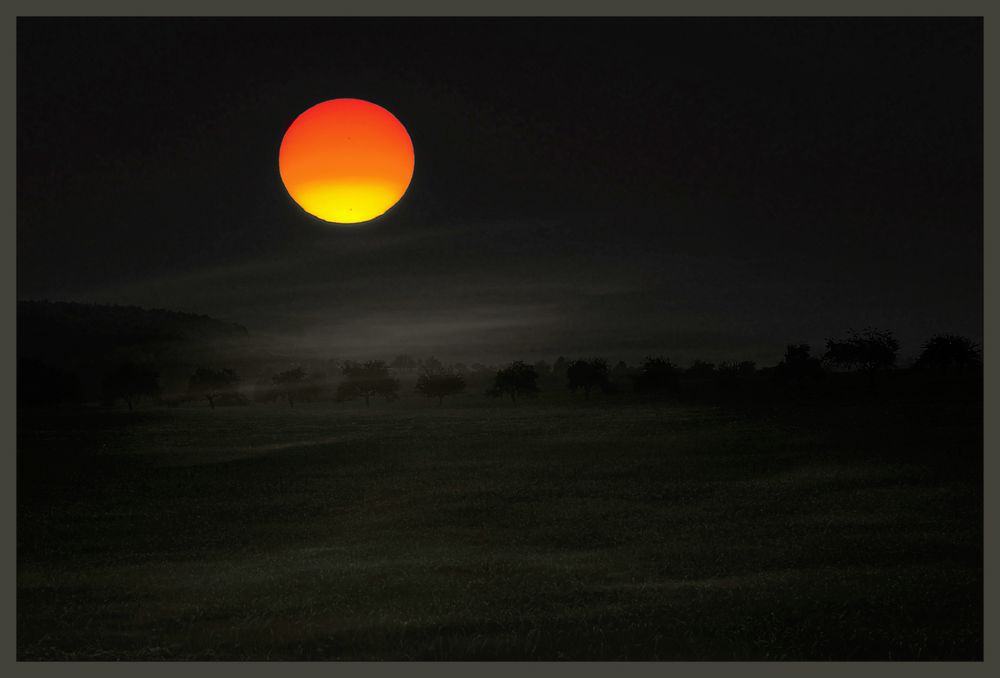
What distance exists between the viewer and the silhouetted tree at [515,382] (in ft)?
45.8

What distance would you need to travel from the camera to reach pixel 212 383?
15188 millimetres

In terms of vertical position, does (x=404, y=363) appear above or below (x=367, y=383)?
above

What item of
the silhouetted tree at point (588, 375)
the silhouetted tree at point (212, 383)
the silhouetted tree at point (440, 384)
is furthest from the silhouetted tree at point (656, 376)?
the silhouetted tree at point (212, 383)

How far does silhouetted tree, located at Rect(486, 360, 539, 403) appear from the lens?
550 inches

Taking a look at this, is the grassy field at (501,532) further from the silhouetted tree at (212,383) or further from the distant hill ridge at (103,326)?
the distant hill ridge at (103,326)

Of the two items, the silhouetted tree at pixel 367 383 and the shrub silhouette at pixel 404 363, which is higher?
the shrub silhouette at pixel 404 363

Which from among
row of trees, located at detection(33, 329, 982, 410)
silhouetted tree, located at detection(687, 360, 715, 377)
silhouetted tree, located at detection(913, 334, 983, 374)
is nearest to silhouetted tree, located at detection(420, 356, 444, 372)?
row of trees, located at detection(33, 329, 982, 410)

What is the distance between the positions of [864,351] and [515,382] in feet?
18.1

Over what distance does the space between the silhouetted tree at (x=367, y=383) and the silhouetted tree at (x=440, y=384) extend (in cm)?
45

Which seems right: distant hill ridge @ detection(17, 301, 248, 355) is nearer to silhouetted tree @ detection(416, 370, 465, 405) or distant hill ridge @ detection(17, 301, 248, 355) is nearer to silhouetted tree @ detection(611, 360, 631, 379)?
silhouetted tree @ detection(416, 370, 465, 405)

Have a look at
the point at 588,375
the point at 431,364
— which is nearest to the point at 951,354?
the point at 588,375

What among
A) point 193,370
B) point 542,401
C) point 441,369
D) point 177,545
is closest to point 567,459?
point 542,401

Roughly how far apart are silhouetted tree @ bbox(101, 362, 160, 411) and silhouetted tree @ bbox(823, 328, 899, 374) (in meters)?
11.3

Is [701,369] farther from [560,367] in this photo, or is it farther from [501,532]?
[501,532]
